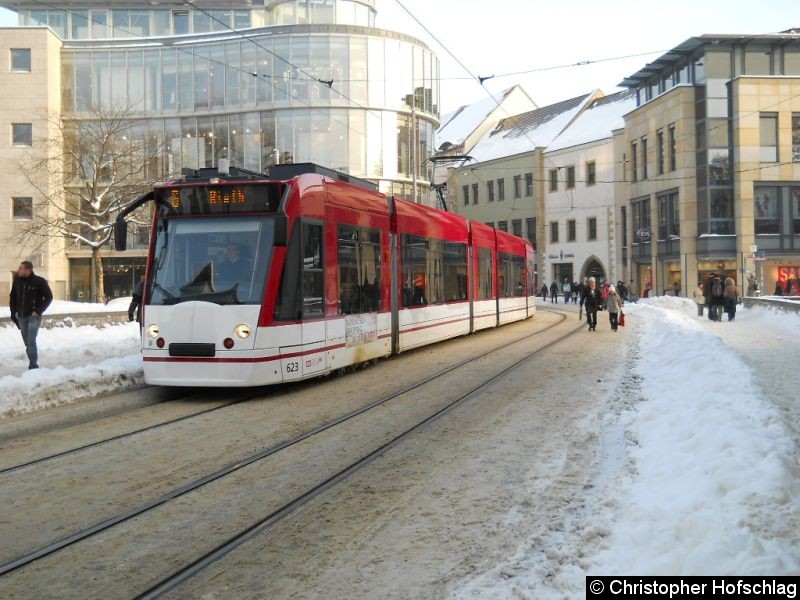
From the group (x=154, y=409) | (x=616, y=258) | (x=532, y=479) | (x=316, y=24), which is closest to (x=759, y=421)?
(x=532, y=479)

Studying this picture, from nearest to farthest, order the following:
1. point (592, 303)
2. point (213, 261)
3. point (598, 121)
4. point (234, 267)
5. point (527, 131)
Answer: point (234, 267)
point (213, 261)
point (592, 303)
point (598, 121)
point (527, 131)

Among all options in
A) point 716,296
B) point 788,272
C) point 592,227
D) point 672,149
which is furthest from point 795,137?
point 716,296

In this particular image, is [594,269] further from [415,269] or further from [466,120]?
[415,269]

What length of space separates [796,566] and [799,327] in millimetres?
20162

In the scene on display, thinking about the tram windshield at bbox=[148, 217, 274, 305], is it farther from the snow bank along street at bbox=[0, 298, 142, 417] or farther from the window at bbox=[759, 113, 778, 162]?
the window at bbox=[759, 113, 778, 162]

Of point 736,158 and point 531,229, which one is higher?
point 736,158

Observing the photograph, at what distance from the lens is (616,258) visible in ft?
182

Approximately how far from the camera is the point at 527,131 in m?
66.8

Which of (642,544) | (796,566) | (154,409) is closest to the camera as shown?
(796,566)

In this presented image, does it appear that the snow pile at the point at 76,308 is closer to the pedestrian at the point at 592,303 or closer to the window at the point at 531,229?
the pedestrian at the point at 592,303

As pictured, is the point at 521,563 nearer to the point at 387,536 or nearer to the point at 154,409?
the point at 387,536

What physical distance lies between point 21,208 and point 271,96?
1525cm

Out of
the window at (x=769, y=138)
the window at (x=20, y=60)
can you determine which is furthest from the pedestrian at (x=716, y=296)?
the window at (x=20, y=60)

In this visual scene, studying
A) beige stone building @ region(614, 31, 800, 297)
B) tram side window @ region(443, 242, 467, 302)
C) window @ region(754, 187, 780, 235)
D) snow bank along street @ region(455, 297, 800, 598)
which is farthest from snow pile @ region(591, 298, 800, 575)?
window @ region(754, 187, 780, 235)
